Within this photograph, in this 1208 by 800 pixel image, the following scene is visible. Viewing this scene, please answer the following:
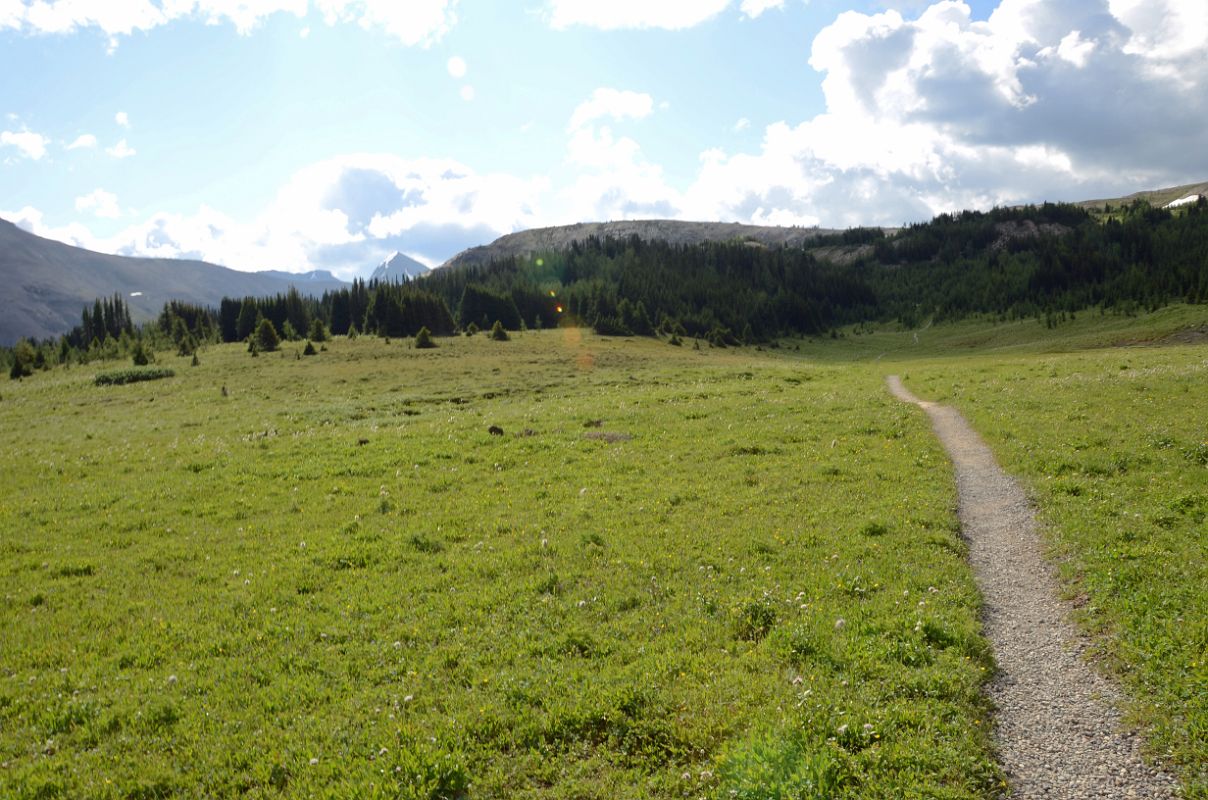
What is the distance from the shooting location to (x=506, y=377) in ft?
195

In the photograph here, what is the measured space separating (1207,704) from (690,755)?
20.7 ft

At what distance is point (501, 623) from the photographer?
36.6 feet

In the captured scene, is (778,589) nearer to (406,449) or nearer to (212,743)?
(212,743)

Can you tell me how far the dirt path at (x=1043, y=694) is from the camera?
6844 mm

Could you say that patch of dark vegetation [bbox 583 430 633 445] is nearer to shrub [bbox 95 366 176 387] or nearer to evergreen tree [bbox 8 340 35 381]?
shrub [bbox 95 366 176 387]

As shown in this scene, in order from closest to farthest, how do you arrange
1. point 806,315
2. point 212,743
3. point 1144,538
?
point 212,743 < point 1144,538 < point 806,315

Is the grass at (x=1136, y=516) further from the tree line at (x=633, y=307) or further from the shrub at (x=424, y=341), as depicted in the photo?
the tree line at (x=633, y=307)

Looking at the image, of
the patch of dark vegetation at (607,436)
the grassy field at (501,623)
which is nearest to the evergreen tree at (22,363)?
the grassy field at (501,623)

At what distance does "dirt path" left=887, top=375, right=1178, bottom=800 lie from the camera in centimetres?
684

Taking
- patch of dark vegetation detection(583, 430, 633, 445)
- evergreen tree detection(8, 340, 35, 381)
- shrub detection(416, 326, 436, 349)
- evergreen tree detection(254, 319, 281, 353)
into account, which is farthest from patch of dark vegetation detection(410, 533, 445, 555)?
evergreen tree detection(8, 340, 35, 381)

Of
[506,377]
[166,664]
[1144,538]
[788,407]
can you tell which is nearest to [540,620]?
[166,664]

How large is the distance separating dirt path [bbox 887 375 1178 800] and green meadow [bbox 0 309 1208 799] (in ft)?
1.14

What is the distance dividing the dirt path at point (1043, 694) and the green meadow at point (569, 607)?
348 mm

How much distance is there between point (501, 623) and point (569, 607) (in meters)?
1.30
